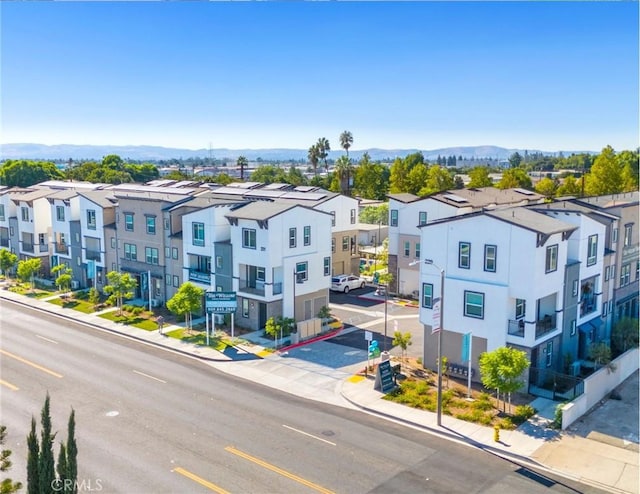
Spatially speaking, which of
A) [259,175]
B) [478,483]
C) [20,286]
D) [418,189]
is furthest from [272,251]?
[259,175]

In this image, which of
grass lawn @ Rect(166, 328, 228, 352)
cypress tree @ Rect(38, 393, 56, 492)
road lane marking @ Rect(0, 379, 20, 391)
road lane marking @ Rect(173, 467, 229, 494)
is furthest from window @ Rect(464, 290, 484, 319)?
road lane marking @ Rect(0, 379, 20, 391)

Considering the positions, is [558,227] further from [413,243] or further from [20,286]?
[20,286]

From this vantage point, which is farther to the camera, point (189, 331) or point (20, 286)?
point (20, 286)

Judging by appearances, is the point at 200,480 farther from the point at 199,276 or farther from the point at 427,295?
the point at 199,276

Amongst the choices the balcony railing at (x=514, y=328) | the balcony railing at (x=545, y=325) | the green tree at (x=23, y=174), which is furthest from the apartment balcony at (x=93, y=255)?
the green tree at (x=23, y=174)

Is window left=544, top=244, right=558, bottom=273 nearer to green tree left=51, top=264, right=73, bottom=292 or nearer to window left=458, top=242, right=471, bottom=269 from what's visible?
window left=458, top=242, right=471, bottom=269

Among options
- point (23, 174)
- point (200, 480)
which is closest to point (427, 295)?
point (200, 480)
